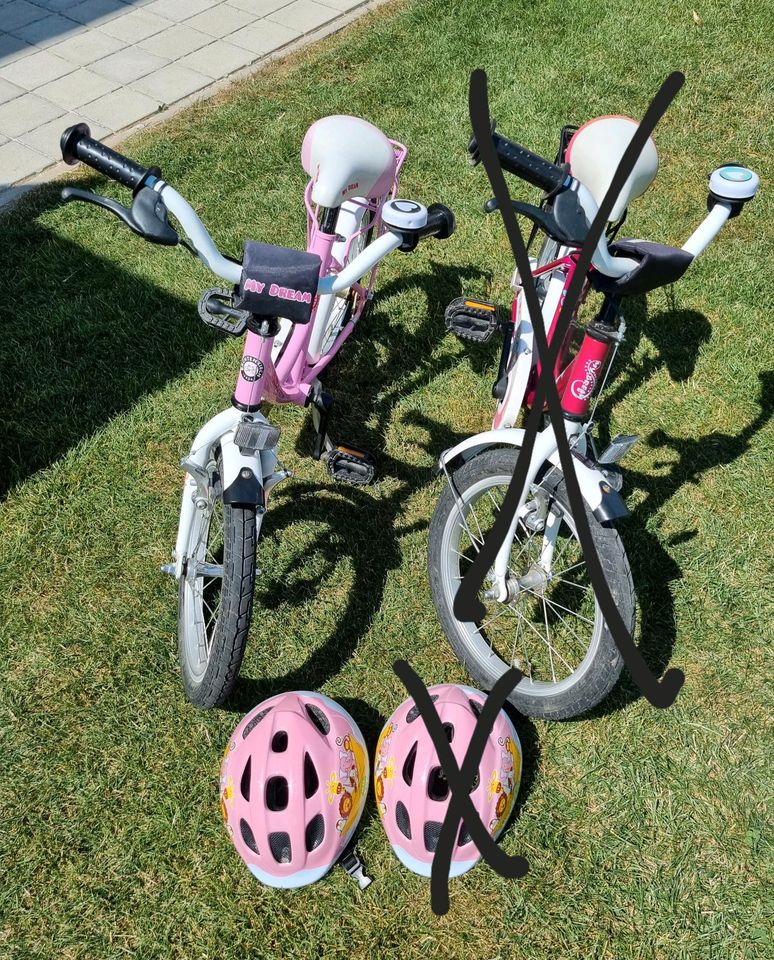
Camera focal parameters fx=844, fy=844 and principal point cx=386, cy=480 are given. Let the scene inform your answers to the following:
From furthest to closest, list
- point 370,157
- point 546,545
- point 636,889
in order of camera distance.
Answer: point 370,157 < point 546,545 < point 636,889

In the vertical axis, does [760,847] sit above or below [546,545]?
below

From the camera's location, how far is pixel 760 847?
2.97 m

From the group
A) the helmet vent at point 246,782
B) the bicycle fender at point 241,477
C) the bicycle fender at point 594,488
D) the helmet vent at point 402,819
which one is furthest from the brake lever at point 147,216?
the helmet vent at point 402,819

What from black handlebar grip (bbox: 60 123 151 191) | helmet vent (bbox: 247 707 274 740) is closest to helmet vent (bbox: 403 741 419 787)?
helmet vent (bbox: 247 707 274 740)

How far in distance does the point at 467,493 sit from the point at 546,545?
1.15 ft

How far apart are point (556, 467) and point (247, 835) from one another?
161 centimetres

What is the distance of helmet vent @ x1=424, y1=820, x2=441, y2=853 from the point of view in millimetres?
2729

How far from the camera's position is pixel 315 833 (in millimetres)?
2732

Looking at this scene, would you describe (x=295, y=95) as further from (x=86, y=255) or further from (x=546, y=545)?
(x=546, y=545)

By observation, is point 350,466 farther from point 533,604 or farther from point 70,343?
point 70,343

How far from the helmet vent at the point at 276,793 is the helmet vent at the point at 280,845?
82 mm

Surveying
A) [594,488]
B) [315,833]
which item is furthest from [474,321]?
[315,833]

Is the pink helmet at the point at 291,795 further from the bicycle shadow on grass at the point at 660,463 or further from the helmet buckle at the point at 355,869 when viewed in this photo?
the bicycle shadow on grass at the point at 660,463

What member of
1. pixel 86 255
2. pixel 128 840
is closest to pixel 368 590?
pixel 128 840
